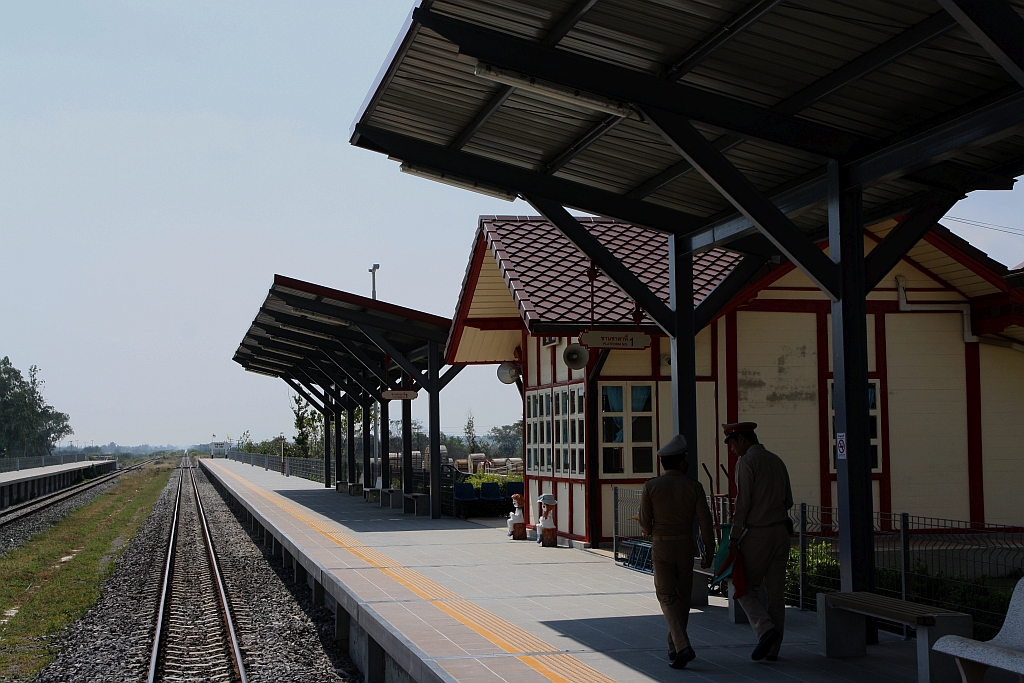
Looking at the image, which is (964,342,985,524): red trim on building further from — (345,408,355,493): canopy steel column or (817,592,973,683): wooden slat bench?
(345,408,355,493): canopy steel column

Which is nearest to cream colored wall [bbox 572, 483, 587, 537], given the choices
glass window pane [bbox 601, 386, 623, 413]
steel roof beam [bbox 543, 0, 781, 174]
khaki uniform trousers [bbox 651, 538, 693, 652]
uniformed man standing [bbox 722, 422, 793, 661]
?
glass window pane [bbox 601, 386, 623, 413]

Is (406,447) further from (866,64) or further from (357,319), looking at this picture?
(866,64)

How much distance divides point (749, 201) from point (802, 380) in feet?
27.2

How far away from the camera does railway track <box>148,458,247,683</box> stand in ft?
34.2

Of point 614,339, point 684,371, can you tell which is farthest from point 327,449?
point 684,371

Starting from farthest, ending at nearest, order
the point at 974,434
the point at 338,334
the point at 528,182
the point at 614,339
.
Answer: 1. the point at 338,334
2. the point at 974,434
3. the point at 614,339
4. the point at 528,182

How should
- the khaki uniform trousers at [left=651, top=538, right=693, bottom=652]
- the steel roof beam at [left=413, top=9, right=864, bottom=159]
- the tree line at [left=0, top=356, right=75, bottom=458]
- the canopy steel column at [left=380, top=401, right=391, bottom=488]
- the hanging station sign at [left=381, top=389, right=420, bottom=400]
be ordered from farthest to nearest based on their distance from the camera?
1. the tree line at [left=0, top=356, right=75, bottom=458]
2. the canopy steel column at [left=380, top=401, right=391, bottom=488]
3. the hanging station sign at [left=381, top=389, right=420, bottom=400]
4. the steel roof beam at [left=413, top=9, right=864, bottom=159]
5. the khaki uniform trousers at [left=651, top=538, right=693, bottom=652]

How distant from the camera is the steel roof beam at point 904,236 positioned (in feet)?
25.9

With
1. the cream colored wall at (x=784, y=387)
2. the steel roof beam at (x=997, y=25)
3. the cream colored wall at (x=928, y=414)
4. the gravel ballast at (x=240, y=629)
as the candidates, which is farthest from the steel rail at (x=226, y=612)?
the cream colored wall at (x=928, y=414)

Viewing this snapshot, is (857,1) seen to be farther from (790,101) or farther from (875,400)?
(875,400)

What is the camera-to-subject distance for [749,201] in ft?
25.6

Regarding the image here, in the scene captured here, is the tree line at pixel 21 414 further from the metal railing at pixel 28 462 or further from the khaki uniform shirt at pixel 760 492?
the khaki uniform shirt at pixel 760 492

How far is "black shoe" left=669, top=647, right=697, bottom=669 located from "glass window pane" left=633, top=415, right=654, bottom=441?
26.0 ft

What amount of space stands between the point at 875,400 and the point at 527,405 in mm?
→ 5832
